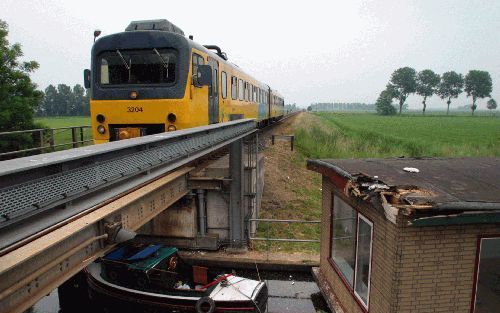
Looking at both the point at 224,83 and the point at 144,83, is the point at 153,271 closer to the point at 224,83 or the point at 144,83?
the point at 144,83

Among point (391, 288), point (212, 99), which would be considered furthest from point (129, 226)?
point (212, 99)

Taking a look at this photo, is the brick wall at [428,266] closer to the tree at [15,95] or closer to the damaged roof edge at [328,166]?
the damaged roof edge at [328,166]

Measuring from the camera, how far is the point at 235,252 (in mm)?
13188

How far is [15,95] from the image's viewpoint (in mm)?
25469

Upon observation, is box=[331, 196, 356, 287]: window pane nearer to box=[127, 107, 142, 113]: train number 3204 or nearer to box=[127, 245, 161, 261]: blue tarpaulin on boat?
box=[127, 107, 142, 113]: train number 3204

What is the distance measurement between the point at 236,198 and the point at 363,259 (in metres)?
6.95

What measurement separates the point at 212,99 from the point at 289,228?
7618 millimetres

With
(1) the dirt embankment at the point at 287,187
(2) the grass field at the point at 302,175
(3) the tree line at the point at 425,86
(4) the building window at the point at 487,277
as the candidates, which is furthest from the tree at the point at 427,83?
(4) the building window at the point at 487,277

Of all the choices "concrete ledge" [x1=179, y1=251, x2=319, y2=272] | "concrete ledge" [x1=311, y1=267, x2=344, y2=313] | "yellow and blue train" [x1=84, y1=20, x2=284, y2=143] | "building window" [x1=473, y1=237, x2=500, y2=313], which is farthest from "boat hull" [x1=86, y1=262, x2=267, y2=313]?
"building window" [x1=473, y1=237, x2=500, y2=313]

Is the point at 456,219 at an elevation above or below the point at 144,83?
below

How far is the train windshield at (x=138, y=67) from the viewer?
359 inches

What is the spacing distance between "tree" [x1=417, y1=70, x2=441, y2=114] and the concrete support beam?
140m

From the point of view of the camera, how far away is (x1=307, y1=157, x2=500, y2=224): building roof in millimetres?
4809

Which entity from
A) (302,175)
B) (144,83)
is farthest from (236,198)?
(302,175)
